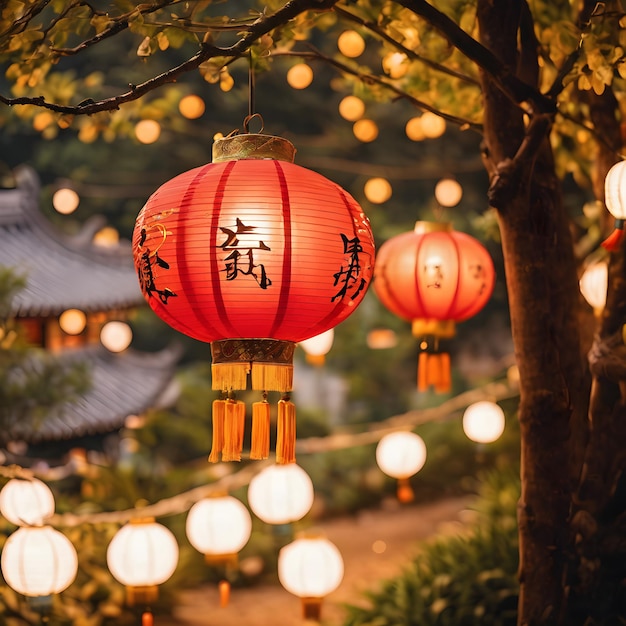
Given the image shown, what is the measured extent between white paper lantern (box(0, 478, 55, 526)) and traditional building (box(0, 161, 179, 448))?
2.09 metres

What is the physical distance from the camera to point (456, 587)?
6160mm

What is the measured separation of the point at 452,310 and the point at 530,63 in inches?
55.3

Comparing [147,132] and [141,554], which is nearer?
[141,554]

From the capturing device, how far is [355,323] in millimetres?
14234

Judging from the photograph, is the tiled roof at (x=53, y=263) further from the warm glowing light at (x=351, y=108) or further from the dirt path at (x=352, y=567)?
the warm glowing light at (x=351, y=108)

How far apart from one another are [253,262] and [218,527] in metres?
3.55

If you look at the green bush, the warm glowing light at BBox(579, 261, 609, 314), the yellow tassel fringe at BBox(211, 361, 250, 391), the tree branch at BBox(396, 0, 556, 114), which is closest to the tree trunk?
the tree branch at BBox(396, 0, 556, 114)

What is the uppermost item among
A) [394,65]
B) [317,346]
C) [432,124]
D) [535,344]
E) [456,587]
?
[432,124]

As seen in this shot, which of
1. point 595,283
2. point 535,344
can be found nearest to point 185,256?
point 535,344

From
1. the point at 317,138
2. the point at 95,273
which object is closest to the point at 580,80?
the point at 95,273

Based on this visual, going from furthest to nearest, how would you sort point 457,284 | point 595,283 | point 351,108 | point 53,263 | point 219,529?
point 53,263 → point 351,108 → point 219,529 → point 595,283 → point 457,284

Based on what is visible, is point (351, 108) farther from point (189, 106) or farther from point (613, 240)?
point (613, 240)

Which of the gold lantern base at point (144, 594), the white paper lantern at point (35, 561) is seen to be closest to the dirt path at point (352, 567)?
the gold lantern base at point (144, 594)

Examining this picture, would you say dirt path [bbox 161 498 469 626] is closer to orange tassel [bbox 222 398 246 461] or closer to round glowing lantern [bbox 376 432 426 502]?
round glowing lantern [bbox 376 432 426 502]
